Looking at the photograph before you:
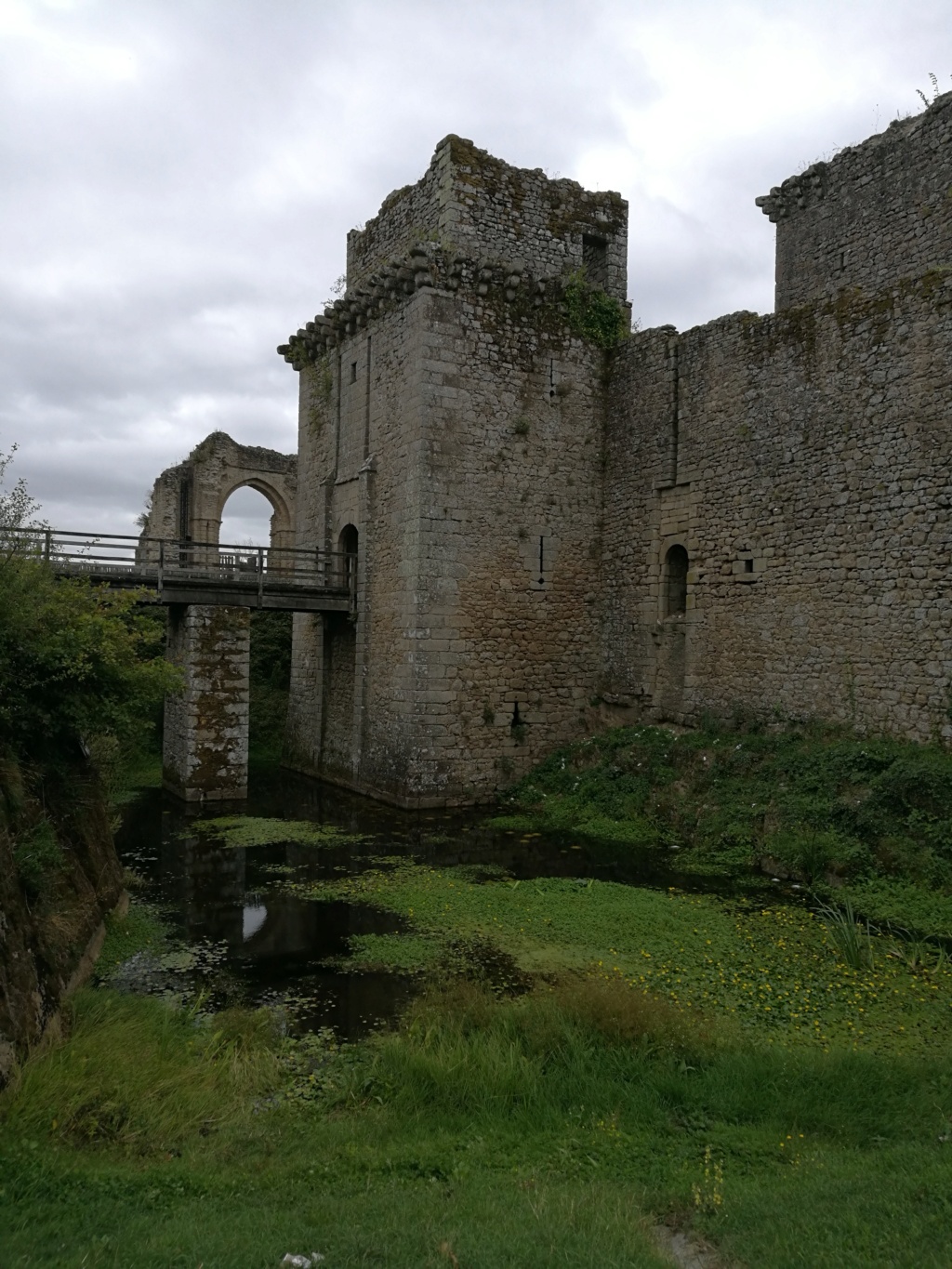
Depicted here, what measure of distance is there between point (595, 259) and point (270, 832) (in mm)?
10992

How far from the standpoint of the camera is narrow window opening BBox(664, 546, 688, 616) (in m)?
15.0

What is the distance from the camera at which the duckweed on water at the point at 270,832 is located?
472 inches

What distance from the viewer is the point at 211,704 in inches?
587

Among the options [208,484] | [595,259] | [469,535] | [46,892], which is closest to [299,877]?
[46,892]

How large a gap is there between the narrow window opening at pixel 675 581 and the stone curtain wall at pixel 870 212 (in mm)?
4627

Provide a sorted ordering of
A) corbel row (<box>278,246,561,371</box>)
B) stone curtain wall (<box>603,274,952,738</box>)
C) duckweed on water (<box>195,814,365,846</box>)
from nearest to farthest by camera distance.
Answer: stone curtain wall (<box>603,274,952,738</box>)
duckweed on water (<box>195,814,365,846</box>)
corbel row (<box>278,246,561,371</box>)

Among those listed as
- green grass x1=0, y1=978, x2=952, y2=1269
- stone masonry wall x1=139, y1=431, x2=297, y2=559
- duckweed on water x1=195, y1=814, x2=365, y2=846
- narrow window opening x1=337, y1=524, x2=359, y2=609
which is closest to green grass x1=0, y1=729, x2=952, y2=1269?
green grass x1=0, y1=978, x2=952, y2=1269

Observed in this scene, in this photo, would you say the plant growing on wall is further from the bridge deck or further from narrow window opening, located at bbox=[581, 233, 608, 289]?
the bridge deck

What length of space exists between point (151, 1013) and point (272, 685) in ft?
49.9

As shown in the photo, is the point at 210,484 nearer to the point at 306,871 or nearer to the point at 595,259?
the point at 595,259

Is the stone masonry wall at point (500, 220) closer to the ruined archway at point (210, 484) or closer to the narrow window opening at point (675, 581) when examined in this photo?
the narrow window opening at point (675, 581)

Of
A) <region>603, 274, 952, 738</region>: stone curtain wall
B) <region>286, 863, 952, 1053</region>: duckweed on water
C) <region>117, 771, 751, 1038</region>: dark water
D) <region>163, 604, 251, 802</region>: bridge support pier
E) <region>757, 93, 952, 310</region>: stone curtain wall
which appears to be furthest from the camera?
<region>163, 604, 251, 802</region>: bridge support pier

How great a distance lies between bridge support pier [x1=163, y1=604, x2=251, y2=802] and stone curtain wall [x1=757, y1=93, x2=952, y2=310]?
10.9 metres

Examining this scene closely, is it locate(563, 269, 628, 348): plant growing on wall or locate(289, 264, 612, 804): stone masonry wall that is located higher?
locate(563, 269, 628, 348): plant growing on wall
